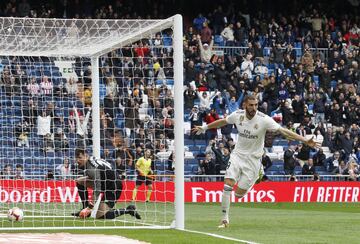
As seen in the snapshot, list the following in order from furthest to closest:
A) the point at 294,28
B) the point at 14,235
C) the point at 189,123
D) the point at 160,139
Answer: the point at 294,28
the point at 189,123
the point at 160,139
the point at 14,235

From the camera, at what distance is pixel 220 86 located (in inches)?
1615

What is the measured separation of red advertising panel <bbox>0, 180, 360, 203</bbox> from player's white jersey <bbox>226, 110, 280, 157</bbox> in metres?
12.1

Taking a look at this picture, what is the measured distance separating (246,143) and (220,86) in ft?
71.3

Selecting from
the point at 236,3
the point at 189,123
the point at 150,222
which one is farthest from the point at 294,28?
the point at 150,222

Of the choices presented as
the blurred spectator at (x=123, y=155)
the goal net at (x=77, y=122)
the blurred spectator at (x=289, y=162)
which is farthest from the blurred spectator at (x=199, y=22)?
the blurred spectator at (x=123, y=155)

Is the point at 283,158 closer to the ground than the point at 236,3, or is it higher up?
closer to the ground

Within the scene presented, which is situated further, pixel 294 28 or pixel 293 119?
pixel 294 28

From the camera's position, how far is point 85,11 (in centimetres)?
4378

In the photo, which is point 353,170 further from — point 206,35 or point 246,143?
point 246,143

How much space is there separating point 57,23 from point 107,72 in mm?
10512

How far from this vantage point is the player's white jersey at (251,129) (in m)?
19.1

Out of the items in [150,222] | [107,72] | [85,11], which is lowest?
[150,222]

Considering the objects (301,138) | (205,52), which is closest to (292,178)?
(205,52)

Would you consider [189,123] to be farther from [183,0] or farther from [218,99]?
[183,0]
